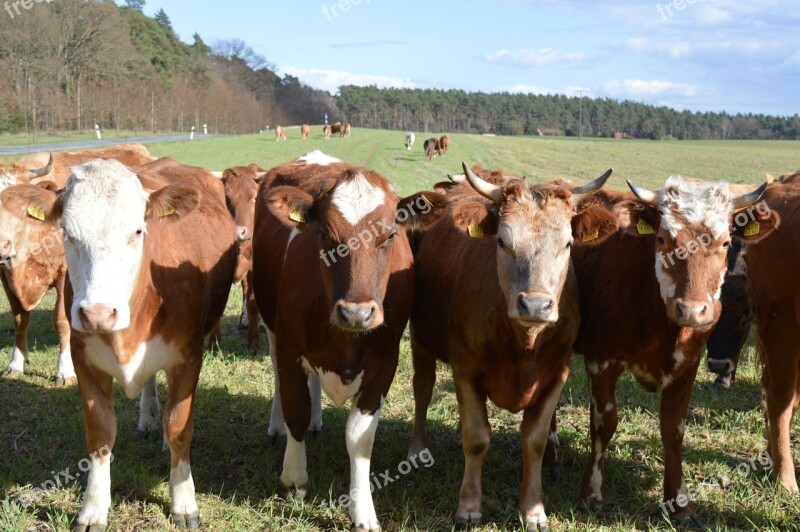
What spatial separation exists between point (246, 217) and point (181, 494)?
4457 millimetres

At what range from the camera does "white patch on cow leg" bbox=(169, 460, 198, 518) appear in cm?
461

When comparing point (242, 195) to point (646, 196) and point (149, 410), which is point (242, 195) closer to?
point (149, 410)

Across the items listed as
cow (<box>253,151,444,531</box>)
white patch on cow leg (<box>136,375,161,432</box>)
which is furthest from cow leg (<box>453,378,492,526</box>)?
white patch on cow leg (<box>136,375,161,432</box>)

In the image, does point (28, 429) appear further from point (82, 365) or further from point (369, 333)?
point (369, 333)

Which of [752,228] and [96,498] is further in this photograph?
[752,228]

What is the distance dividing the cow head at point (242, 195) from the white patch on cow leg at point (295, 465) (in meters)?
3.80

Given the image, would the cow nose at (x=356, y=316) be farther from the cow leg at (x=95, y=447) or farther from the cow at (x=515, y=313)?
the cow leg at (x=95, y=447)

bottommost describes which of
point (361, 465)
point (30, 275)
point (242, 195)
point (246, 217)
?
point (361, 465)

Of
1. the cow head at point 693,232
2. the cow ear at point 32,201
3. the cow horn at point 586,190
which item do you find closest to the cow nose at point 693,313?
the cow head at point 693,232

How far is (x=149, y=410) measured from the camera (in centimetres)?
604

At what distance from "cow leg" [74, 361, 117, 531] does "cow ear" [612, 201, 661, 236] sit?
3.59 meters

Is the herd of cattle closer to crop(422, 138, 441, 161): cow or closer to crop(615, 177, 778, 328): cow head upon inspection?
crop(615, 177, 778, 328): cow head

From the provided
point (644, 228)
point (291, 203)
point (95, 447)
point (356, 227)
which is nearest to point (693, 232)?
point (644, 228)

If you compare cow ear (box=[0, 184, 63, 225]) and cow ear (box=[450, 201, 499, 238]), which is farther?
cow ear (box=[450, 201, 499, 238])
